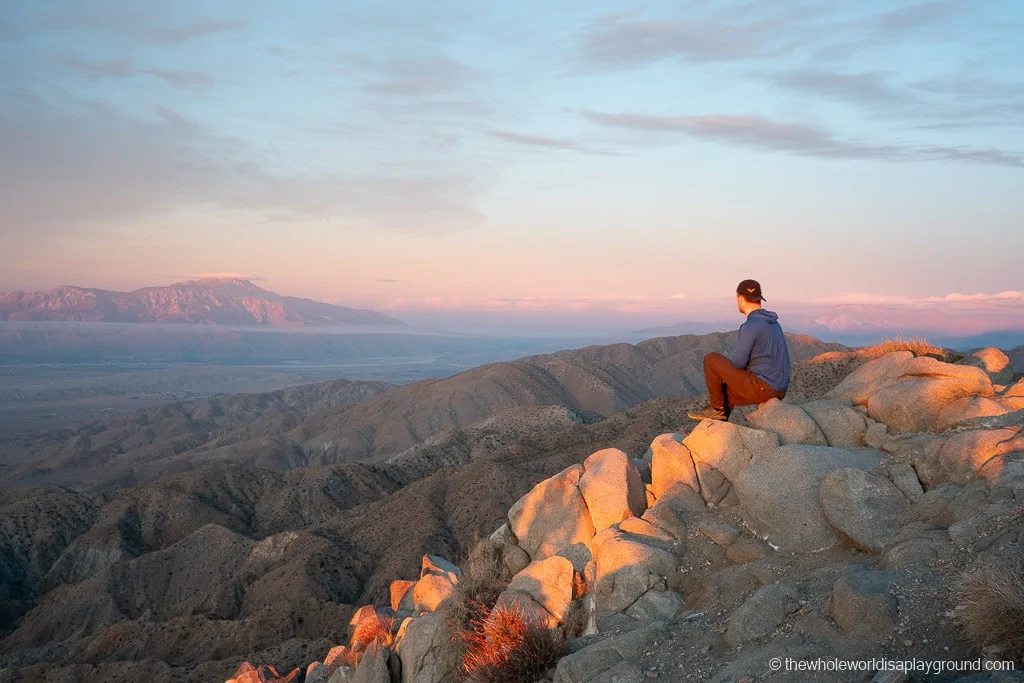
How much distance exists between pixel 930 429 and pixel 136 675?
18.7m

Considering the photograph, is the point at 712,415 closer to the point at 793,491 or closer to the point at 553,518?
the point at 793,491

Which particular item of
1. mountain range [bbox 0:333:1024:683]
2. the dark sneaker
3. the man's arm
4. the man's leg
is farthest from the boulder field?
mountain range [bbox 0:333:1024:683]

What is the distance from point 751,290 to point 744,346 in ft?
2.59

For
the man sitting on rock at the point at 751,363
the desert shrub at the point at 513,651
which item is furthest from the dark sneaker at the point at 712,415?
the desert shrub at the point at 513,651

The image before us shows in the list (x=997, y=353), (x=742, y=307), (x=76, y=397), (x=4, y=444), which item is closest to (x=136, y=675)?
(x=742, y=307)

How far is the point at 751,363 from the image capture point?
1128 centimetres

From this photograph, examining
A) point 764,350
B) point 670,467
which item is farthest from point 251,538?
point 764,350

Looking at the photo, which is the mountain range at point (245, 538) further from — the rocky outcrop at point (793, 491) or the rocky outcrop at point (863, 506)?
the rocky outcrop at point (863, 506)

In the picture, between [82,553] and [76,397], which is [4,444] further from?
[82,553]

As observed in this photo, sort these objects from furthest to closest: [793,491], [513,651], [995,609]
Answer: [793,491] < [513,651] < [995,609]

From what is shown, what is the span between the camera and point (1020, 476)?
8117 mm

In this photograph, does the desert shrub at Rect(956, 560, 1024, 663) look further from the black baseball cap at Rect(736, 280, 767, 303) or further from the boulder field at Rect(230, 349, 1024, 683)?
the black baseball cap at Rect(736, 280, 767, 303)

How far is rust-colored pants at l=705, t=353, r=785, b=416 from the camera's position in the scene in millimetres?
11258

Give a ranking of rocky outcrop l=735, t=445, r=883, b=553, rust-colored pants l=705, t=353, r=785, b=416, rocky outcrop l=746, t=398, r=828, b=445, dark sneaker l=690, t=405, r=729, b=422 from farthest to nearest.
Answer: dark sneaker l=690, t=405, r=729, b=422 < rust-colored pants l=705, t=353, r=785, b=416 < rocky outcrop l=746, t=398, r=828, b=445 < rocky outcrop l=735, t=445, r=883, b=553
